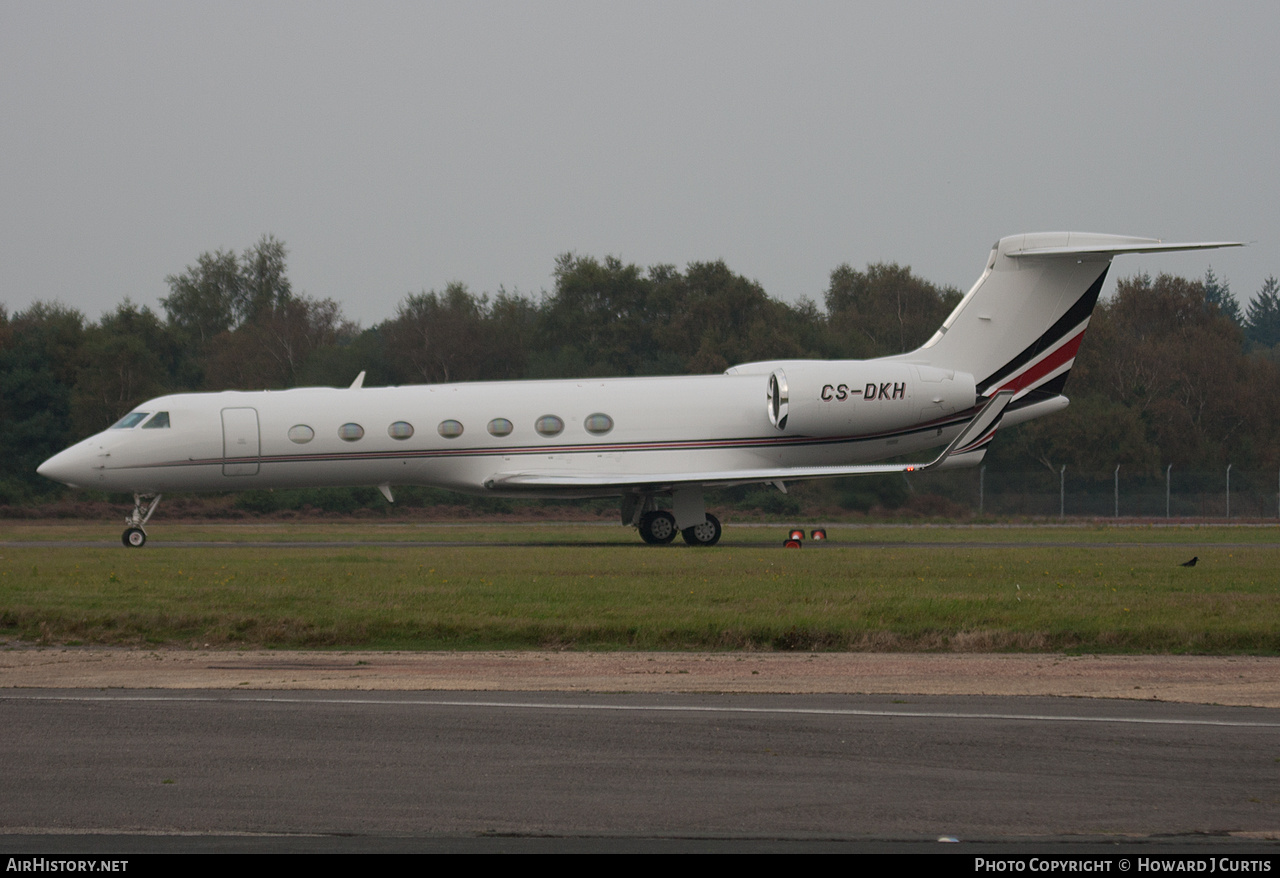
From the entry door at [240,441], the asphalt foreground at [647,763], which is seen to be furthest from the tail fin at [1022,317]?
the asphalt foreground at [647,763]

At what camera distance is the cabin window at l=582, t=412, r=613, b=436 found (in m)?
27.1

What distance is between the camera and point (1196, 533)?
108ft

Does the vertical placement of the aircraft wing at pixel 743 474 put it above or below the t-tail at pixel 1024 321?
below

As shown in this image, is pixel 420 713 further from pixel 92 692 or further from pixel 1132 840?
pixel 1132 840

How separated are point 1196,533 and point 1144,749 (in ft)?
90.6

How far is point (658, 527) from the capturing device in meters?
27.1

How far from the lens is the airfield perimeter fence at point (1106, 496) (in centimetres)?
4269

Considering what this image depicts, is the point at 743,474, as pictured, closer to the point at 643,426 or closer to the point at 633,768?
the point at 643,426

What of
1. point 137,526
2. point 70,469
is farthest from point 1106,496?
point 70,469

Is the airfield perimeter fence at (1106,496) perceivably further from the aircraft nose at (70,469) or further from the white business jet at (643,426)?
the aircraft nose at (70,469)

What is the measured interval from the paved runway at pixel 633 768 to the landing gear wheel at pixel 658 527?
17598mm

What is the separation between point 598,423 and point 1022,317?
962 centimetres

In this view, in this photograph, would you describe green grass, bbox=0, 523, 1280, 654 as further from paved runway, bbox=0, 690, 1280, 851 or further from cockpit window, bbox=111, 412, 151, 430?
paved runway, bbox=0, 690, 1280, 851

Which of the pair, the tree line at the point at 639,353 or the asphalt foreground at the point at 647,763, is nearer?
the asphalt foreground at the point at 647,763
